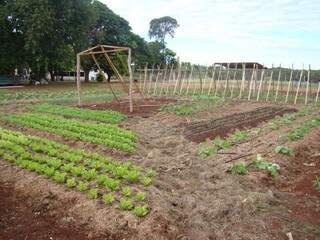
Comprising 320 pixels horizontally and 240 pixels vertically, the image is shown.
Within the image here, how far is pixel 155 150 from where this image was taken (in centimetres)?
1103

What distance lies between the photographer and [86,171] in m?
8.16

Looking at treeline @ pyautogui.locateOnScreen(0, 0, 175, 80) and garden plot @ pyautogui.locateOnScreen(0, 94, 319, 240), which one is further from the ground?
treeline @ pyautogui.locateOnScreen(0, 0, 175, 80)

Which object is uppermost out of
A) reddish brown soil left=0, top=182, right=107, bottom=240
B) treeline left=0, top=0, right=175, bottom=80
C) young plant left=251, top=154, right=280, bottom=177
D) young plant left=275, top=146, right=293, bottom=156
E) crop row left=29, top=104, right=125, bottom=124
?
treeline left=0, top=0, right=175, bottom=80

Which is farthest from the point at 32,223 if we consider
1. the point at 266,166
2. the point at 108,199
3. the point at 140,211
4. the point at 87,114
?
the point at 87,114

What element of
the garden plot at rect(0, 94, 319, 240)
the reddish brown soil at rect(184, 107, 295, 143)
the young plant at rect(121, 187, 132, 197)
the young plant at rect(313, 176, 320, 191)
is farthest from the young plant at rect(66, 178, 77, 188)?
the reddish brown soil at rect(184, 107, 295, 143)

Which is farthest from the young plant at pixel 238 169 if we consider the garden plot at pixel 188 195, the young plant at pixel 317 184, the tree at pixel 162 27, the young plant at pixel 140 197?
the tree at pixel 162 27

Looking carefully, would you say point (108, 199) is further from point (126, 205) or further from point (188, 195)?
point (188, 195)

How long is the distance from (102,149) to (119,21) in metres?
43.6

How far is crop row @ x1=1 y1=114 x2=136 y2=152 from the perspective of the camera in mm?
11171

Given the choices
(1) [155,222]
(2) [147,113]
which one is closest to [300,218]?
(1) [155,222]

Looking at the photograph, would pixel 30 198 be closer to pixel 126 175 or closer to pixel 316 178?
pixel 126 175

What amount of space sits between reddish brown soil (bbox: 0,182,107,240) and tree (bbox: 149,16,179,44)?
82410 millimetres

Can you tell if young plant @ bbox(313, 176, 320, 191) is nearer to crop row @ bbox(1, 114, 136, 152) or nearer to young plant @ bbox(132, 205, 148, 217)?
young plant @ bbox(132, 205, 148, 217)

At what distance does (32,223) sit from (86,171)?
1.76 m
